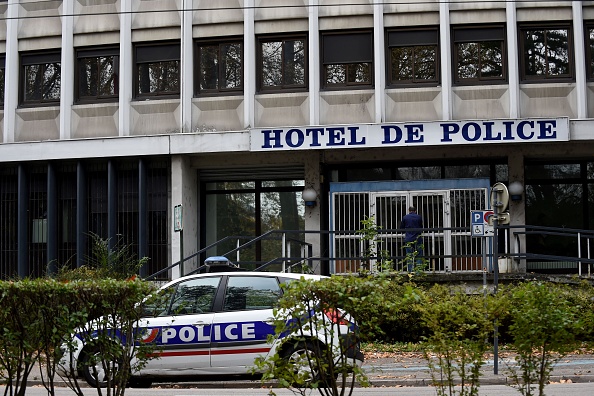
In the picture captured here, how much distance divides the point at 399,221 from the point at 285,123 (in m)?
3.79

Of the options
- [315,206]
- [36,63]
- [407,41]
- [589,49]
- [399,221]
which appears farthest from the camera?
[36,63]

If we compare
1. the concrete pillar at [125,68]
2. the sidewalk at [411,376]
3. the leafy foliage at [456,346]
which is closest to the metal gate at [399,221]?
the concrete pillar at [125,68]

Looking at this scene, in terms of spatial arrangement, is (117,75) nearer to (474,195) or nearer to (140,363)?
(474,195)

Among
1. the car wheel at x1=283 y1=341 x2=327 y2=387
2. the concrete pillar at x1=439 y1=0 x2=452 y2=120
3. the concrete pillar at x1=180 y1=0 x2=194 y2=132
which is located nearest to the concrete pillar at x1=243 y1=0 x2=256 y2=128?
the concrete pillar at x1=180 y1=0 x2=194 y2=132

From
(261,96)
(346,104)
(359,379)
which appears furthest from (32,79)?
(359,379)

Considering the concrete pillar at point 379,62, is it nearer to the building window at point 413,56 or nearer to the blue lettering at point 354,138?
the building window at point 413,56

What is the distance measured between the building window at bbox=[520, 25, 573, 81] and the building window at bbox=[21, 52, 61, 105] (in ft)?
40.5

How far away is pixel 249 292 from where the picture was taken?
13164 mm

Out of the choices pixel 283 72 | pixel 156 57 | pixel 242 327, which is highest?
pixel 156 57

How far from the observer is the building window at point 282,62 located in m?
23.9

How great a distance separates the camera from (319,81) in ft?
76.9

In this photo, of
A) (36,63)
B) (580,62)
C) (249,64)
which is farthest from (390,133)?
(36,63)

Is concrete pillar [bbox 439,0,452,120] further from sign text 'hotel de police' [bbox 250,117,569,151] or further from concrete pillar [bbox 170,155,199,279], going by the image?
concrete pillar [bbox 170,155,199,279]

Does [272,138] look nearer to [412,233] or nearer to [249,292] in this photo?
[412,233]
